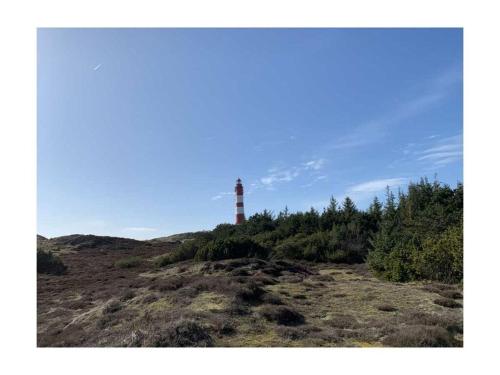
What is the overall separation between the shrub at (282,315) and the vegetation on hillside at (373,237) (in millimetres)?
7318

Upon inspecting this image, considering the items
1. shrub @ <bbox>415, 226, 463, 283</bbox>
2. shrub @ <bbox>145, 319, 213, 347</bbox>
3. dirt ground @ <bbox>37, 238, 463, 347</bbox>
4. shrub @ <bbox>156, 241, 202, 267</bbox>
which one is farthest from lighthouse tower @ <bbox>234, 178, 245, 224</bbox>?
shrub @ <bbox>145, 319, 213, 347</bbox>


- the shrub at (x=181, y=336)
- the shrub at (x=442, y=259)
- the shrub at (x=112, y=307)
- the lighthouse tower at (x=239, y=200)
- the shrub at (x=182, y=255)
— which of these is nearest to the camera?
the shrub at (x=181, y=336)

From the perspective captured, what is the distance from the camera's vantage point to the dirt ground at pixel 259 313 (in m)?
7.35

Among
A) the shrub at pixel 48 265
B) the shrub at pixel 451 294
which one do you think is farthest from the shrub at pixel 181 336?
the shrub at pixel 48 265

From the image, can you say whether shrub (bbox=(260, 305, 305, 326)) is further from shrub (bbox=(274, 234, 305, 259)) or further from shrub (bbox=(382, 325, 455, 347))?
shrub (bbox=(274, 234, 305, 259))

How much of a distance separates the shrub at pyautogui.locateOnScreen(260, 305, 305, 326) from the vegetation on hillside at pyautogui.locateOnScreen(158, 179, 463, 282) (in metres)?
7.32

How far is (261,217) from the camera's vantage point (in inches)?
1239

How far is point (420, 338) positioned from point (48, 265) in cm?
2491

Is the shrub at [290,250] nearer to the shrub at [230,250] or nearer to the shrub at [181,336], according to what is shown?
the shrub at [230,250]

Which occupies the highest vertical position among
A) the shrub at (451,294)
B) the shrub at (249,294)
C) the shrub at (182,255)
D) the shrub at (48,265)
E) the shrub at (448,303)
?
the shrub at (249,294)

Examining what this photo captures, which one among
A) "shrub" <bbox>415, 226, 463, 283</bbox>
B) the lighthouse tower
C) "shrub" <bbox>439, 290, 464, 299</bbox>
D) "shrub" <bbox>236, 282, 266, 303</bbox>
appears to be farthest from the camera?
the lighthouse tower

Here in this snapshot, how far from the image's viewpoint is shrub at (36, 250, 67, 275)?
24572mm

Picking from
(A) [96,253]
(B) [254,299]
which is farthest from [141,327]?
(A) [96,253]

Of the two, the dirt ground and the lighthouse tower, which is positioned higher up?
the lighthouse tower
